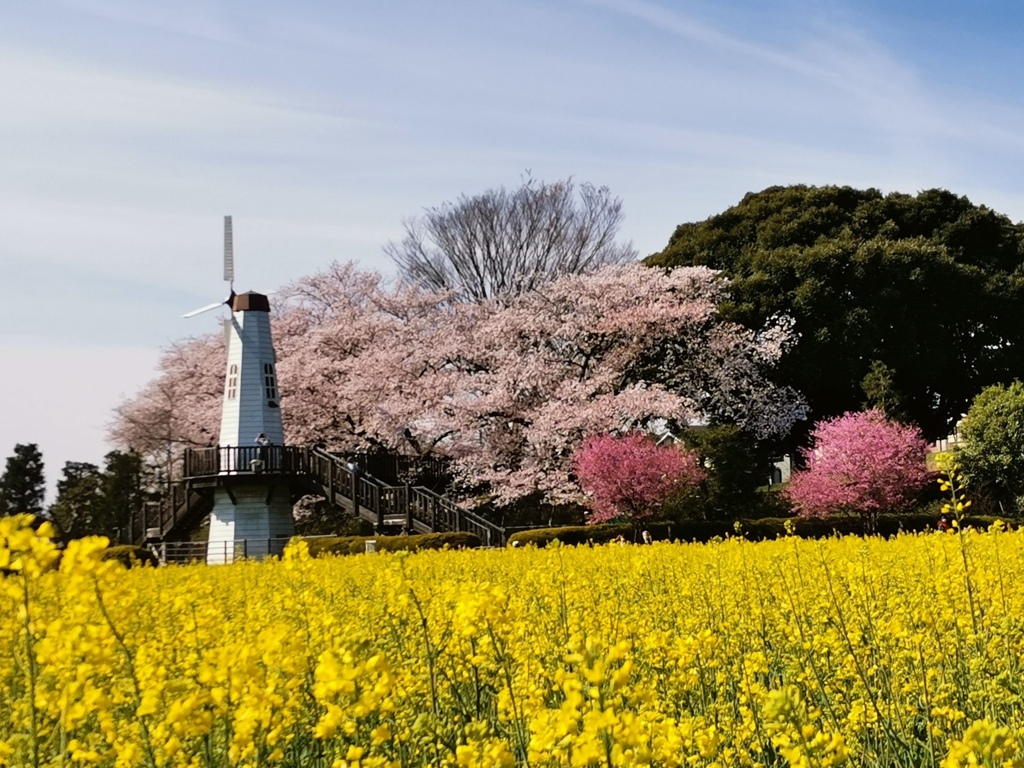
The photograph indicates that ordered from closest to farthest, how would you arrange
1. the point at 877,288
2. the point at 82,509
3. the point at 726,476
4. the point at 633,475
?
the point at 633,475 < the point at 726,476 < the point at 877,288 < the point at 82,509

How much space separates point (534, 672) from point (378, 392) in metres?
26.7

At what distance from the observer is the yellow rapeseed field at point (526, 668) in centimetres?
216

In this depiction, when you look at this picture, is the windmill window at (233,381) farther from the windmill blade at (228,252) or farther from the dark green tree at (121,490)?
the dark green tree at (121,490)

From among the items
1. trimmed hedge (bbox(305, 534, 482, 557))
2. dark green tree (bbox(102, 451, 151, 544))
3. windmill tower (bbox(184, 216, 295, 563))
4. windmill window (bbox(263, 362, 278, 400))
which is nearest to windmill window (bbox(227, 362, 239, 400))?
windmill tower (bbox(184, 216, 295, 563))

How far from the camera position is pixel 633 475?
73.9 ft

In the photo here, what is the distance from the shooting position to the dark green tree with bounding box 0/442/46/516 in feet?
115

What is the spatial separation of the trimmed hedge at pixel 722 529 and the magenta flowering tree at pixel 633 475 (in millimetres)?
1281

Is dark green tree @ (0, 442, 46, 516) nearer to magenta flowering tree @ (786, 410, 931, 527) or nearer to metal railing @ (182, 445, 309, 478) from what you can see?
metal railing @ (182, 445, 309, 478)

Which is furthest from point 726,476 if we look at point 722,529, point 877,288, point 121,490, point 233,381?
point 121,490

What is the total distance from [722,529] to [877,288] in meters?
11.8

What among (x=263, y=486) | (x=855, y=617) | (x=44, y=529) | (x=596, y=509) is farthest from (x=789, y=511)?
(x=44, y=529)

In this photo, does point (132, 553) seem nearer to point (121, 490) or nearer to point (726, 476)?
point (726, 476)

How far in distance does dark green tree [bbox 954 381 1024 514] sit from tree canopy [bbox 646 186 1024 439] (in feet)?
5.88

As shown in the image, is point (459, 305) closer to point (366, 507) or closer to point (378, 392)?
point (378, 392)
